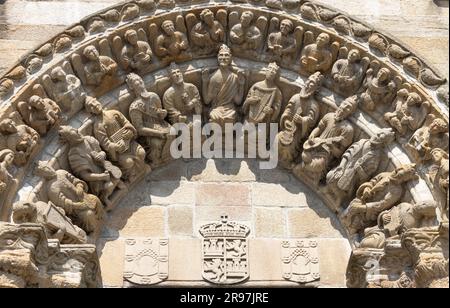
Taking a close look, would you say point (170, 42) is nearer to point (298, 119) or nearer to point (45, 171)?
point (298, 119)

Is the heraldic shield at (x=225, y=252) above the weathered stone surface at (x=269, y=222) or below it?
below

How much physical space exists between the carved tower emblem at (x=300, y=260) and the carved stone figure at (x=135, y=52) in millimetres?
2024

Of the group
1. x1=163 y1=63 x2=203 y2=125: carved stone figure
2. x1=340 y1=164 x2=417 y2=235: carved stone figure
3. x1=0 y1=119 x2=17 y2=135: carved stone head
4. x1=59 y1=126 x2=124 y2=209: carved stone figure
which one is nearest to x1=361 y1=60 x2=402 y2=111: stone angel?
x1=340 y1=164 x2=417 y2=235: carved stone figure

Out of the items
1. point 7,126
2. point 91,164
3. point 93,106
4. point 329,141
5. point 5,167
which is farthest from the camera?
point 329,141

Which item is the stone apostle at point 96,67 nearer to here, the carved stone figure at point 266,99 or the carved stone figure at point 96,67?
the carved stone figure at point 96,67

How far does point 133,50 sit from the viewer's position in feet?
34.9

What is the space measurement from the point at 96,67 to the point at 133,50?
39 cm

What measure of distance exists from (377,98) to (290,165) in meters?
0.99

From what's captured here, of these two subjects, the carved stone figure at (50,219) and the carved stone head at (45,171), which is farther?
the carved stone head at (45,171)

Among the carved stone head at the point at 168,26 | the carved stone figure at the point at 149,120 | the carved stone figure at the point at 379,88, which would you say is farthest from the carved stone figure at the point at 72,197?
the carved stone figure at the point at 379,88

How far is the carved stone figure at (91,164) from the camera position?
33.3 ft

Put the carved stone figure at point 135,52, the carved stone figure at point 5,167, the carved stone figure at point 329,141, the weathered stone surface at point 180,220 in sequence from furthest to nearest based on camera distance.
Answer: the carved stone figure at point 135,52, the carved stone figure at point 329,141, the weathered stone surface at point 180,220, the carved stone figure at point 5,167

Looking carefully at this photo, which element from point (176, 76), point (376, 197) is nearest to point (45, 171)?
point (176, 76)

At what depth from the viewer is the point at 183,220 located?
1041cm
